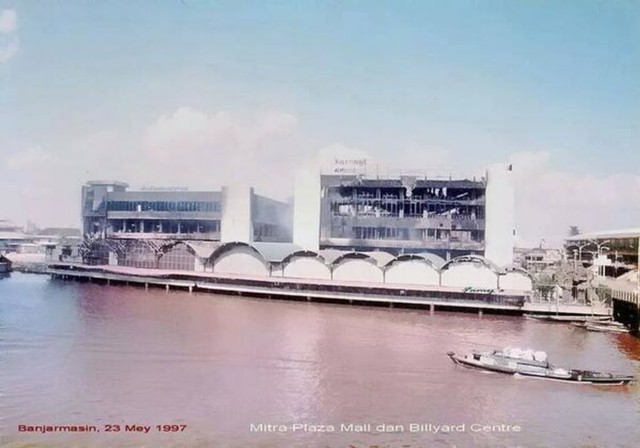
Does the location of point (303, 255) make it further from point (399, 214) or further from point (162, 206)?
point (162, 206)

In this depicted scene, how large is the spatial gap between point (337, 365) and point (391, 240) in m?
6.94

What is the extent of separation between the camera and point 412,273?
11.7 m

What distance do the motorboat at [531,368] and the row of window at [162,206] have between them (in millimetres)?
8947

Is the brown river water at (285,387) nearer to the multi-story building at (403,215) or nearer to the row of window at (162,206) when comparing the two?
the multi-story building at (403,215)

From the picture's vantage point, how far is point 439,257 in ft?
41.5

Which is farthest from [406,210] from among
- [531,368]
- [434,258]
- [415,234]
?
[531,368]

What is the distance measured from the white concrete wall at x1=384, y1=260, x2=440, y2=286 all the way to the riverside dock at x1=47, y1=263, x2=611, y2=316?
0.67 feet

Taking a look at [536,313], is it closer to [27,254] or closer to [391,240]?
[391,240]

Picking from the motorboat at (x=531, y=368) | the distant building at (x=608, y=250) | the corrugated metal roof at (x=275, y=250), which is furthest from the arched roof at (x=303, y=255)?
the motorboat at (x=531, y=368)

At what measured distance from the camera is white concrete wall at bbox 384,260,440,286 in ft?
38.2

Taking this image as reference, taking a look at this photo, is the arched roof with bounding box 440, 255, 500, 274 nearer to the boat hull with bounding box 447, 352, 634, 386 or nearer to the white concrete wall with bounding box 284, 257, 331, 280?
the white concrete wall with bounding box 284, 257, 331, 280

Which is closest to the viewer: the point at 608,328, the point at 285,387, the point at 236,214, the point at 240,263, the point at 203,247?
the point at 285,387

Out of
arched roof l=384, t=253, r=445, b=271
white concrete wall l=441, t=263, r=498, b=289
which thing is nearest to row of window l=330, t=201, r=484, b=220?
arched roof l=384, t=253, r=445, b=271

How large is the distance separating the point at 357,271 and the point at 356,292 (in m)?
0.76
